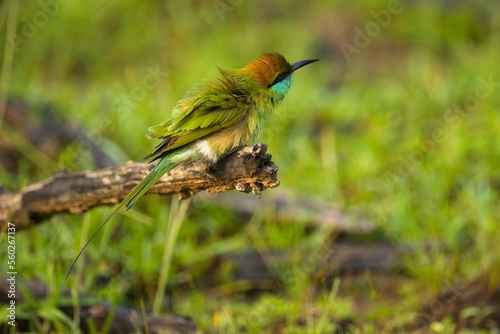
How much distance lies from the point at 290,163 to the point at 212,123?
2.74 metres

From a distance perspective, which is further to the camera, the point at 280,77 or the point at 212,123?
the point at 280,77

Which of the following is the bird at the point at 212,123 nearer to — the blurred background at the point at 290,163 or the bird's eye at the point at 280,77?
the bird's eye at the point at 280,77

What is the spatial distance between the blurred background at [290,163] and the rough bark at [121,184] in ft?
0.81

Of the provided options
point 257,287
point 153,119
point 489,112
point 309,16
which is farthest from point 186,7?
point 257,287

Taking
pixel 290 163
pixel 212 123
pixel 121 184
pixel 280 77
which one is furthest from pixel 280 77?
pixel 290 163

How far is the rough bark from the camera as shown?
2.83 m

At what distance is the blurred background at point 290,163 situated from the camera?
390 centimetres

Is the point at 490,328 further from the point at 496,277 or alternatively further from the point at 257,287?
the point at 257,287

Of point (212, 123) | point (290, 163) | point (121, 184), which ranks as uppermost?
point (290, 163)

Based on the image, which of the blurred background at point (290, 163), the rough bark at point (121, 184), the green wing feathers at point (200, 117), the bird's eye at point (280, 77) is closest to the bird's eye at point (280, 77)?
the bird's eye at point (280, 77)

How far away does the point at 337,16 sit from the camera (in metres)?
8.11

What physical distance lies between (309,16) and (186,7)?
3.99ft

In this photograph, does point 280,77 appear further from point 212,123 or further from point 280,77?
point 212,123

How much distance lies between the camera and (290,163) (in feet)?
18.7
